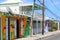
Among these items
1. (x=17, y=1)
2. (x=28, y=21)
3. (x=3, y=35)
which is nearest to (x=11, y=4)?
(x=17, y=1)

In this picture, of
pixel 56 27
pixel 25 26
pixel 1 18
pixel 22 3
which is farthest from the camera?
pixel 56 27

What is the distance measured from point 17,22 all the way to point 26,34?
3594 millimetres

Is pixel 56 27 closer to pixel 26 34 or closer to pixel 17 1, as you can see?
pixel 17 1

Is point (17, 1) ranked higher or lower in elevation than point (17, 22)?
higher

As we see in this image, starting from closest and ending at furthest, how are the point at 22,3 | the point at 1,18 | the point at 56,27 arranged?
the point at 1,18 → the point at 22,3 → the point at 56,27

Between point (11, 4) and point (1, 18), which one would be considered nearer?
point (1, 18)

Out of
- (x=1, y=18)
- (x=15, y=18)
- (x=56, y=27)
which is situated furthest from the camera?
(x=56, y=27)

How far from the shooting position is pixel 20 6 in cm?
4562

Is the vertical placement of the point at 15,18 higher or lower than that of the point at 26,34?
higher

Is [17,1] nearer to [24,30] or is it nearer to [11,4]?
[11,4]

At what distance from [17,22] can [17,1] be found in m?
16.4

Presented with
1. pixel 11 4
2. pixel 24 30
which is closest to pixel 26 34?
pixel 24 30

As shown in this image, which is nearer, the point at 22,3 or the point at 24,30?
the point at 24,30

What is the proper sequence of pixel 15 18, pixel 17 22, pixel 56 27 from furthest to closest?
pixel 56 27, pixel 17 22, pixel 15 18
